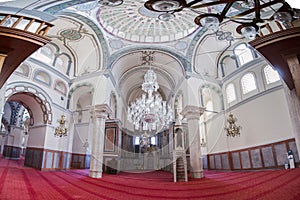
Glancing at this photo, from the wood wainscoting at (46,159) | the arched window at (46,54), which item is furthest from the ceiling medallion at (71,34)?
the wood wainscoting at (46,159)

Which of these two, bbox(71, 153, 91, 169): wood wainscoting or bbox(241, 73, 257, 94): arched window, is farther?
bbox(71, 153, 91, 169): wood wainscoting

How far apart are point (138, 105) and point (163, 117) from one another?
124 centimetres

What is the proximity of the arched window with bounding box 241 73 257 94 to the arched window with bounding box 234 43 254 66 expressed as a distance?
0.76 meters

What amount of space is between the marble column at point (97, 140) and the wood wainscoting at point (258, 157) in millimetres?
6360

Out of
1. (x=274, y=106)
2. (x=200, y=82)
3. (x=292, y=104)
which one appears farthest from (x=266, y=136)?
(x=292, y=104)

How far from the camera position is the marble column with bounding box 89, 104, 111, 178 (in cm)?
742

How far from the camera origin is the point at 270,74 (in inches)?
316

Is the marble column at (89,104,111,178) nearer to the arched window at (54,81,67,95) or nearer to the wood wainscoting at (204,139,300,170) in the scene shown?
the arched window at (54,81,67,95)

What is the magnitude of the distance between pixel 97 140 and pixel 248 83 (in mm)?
7428

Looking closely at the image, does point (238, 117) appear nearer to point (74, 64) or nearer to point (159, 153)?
point (159, 153)

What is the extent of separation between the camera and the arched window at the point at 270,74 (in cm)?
780

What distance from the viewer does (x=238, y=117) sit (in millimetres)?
9320

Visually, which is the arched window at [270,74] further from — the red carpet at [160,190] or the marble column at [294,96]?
the marble column at [294,96]

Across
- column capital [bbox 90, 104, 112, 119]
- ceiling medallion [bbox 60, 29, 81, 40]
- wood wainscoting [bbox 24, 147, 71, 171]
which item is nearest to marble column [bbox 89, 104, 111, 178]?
column capital [bbox 90, 104, 112, 119]
